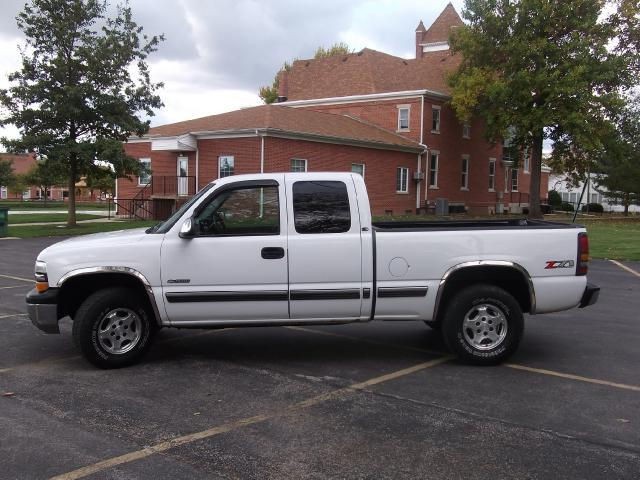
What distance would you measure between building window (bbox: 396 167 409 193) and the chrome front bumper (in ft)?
108

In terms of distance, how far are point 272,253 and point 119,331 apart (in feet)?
5.60

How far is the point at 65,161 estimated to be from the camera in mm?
26625

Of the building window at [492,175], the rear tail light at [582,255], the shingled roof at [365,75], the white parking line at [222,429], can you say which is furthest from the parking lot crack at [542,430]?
the building window at [492,175]

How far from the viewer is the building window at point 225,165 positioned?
31.4m

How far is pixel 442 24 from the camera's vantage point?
50.3 meters

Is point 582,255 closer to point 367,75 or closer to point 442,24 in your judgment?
point 367,75

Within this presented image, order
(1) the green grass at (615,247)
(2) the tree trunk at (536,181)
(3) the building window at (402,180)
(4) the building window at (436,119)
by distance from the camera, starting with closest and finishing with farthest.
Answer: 1. (1) the green grass at (615,247)
2. (2) the tree trunk at (536,181)
3. (3) the building window at (402,180)
4. (4) the building window at (436,119)

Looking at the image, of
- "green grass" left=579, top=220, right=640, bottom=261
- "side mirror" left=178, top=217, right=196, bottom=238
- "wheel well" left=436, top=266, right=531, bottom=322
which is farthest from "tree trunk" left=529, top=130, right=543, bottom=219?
"side mirror" left=178, top=217, right=196, bottom=238

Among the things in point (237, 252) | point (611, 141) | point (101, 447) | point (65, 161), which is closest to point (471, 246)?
point (237, 252)

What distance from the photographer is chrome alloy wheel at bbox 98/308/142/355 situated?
6.13 metres

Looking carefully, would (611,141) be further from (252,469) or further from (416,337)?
(252,469)

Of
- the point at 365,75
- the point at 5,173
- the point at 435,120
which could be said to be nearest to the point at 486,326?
the point at 435,120

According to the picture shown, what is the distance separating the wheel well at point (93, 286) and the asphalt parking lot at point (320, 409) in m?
0.61

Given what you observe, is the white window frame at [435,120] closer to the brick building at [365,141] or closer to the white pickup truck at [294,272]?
the brick building at [365,141]
